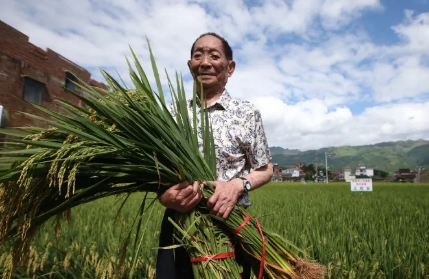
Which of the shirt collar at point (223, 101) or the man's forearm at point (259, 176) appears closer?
the man's forearm at point (259, 176)

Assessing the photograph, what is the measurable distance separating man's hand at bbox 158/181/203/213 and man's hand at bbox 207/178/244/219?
0.06 meters

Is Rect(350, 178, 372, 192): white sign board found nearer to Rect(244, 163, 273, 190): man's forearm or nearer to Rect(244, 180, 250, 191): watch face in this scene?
Rect(244, 163, 273, 190): man's forearm

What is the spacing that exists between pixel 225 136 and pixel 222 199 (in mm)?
332

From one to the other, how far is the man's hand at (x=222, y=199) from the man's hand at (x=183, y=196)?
0.19 feet

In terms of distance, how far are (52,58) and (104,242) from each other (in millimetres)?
12157

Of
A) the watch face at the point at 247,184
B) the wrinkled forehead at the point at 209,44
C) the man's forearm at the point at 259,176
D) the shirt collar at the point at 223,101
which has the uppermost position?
the wrinkled forehead at the point at 209,44

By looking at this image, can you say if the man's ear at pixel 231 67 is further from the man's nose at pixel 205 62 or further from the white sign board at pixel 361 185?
the white sign board at pixel 361 185

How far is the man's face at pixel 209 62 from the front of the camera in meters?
1.49

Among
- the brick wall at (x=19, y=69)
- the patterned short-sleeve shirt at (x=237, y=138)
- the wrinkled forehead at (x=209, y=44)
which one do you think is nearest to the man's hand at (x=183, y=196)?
the patterned short-sleeve shirt at (x=237, y=138)

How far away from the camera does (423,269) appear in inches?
93.3

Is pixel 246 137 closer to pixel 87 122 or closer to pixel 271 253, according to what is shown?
pixel 271 253

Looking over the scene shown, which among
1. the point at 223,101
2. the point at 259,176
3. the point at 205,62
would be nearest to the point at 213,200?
the point at 259,176

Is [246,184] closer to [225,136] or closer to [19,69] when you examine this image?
[225,136]

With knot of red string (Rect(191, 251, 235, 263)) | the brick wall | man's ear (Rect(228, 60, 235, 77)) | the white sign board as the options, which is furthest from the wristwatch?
the white sign board
